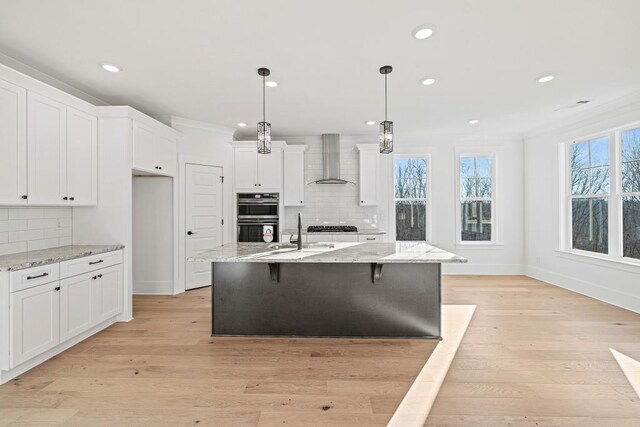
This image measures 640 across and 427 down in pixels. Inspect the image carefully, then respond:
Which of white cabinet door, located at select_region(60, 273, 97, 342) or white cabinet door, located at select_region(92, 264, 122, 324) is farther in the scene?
white cabinet door, located at select_region(92, 264, 122, 324)

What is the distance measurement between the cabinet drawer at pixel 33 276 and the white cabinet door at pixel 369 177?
4.38 m

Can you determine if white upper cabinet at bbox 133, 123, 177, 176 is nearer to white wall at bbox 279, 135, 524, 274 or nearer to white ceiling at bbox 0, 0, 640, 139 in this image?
white ceiling at bbox 0, 0, 640, 139

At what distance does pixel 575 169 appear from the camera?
4797 millimetres

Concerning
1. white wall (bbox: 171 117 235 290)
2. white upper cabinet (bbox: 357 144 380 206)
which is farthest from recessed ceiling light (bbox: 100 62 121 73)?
white upper cabinet (bbox: 357 144 380 206)

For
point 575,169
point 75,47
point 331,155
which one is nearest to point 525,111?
point 575,169

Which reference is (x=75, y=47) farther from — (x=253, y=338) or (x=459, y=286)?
(x=459, y=286)

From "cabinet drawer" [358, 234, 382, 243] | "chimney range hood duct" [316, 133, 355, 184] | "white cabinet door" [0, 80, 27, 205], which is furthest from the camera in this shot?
"chimney range hood duct" [316, 133, 355, 184]

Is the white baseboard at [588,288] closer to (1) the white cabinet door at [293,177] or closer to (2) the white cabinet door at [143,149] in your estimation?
(1) the white cabinet door at [293,177]

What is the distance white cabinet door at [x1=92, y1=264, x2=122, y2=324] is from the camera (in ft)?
10.1

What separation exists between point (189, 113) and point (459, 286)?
5028mm

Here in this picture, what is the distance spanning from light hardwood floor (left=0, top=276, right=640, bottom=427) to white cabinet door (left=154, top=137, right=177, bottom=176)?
6.87 ft

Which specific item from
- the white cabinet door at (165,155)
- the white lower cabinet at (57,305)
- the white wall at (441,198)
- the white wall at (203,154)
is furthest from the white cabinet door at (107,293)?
the white wall at (441,198)

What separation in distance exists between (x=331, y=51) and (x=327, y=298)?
7.67ft

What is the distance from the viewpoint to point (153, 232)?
4.57 meters
